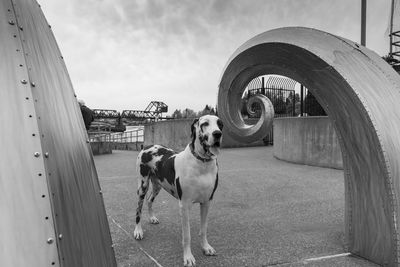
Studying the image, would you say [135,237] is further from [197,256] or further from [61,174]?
[61,174]

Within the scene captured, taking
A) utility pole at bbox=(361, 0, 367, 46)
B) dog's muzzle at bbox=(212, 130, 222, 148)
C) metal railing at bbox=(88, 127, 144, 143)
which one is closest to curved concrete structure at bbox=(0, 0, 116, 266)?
dog's muzzle at bbox=(212, 130, 222, 148)

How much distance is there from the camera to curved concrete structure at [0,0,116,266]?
124 cm

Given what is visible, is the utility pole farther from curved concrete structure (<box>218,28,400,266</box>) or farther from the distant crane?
the distant crane

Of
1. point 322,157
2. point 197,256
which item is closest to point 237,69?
point 197,256

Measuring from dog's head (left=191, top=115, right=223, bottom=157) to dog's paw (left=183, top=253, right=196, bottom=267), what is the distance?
110 cm

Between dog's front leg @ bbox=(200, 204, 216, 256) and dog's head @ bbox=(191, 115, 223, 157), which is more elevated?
dog's head @ bbox=(191, 115, 223, 157)

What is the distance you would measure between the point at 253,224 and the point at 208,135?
6.81ft

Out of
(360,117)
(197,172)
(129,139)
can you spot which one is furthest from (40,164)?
(129,139)

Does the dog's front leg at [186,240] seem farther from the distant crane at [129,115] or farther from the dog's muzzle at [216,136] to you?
the distant crane at [129,115]

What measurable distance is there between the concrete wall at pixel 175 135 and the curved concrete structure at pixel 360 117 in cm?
1298

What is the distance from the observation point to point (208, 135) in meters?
3.43

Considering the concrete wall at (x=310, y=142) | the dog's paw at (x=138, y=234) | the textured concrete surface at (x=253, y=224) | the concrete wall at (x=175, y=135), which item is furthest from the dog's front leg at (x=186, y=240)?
the concrete wall at (x=175, y=135)

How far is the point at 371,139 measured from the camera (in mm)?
3238

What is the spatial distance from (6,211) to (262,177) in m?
8.27
